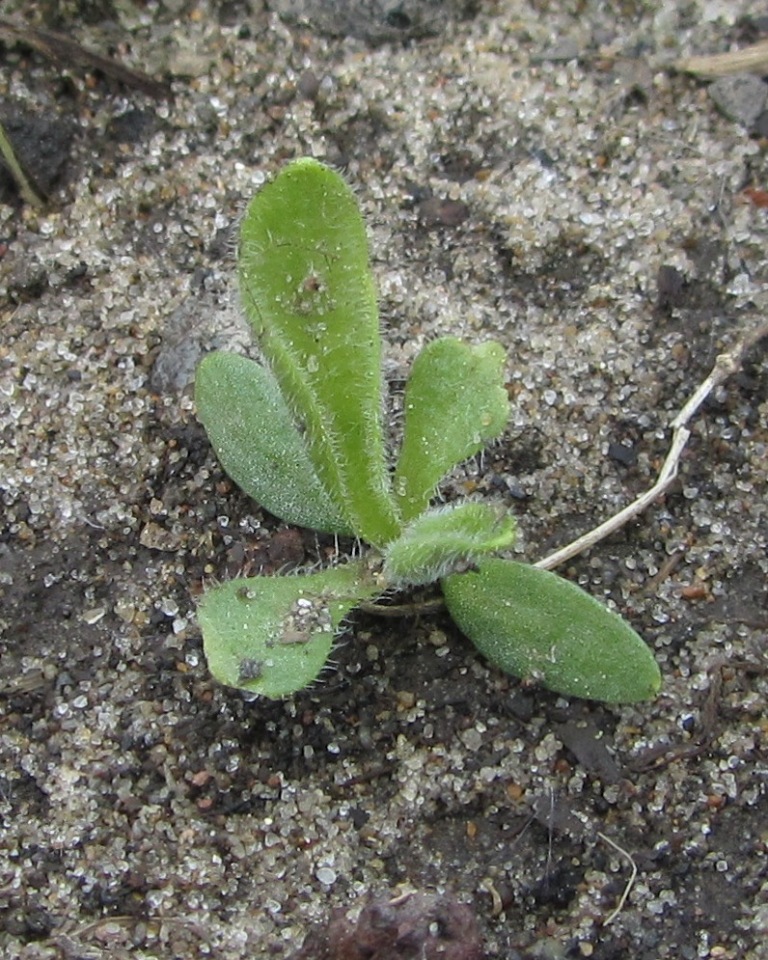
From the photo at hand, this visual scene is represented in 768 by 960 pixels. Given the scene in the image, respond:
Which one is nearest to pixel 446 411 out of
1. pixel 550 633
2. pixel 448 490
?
pixel 448 490

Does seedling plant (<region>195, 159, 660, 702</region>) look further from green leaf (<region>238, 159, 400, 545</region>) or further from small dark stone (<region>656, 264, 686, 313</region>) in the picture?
small dark stone (<region>656, 264, 686, 313</region>)

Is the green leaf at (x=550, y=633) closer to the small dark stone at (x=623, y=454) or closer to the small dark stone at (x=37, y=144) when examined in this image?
the small dark stone at (x=623, y=454)

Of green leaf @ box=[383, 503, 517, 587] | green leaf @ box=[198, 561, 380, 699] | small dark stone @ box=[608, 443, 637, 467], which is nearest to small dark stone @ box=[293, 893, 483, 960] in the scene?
green leaf @ box=[198, 561, 380, 699]

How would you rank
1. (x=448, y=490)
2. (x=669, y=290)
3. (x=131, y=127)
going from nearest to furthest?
(x=448, y=490)
(x=669, y=290)
(x=131, y=127)

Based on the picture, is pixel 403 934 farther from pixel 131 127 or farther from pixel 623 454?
pixel 131 127

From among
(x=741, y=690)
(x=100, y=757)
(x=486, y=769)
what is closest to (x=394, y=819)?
(x=486, y=769)

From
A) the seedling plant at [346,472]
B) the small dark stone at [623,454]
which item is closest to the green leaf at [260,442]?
the seedling plant at [346,472]

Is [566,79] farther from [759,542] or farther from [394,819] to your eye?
[394,819]
